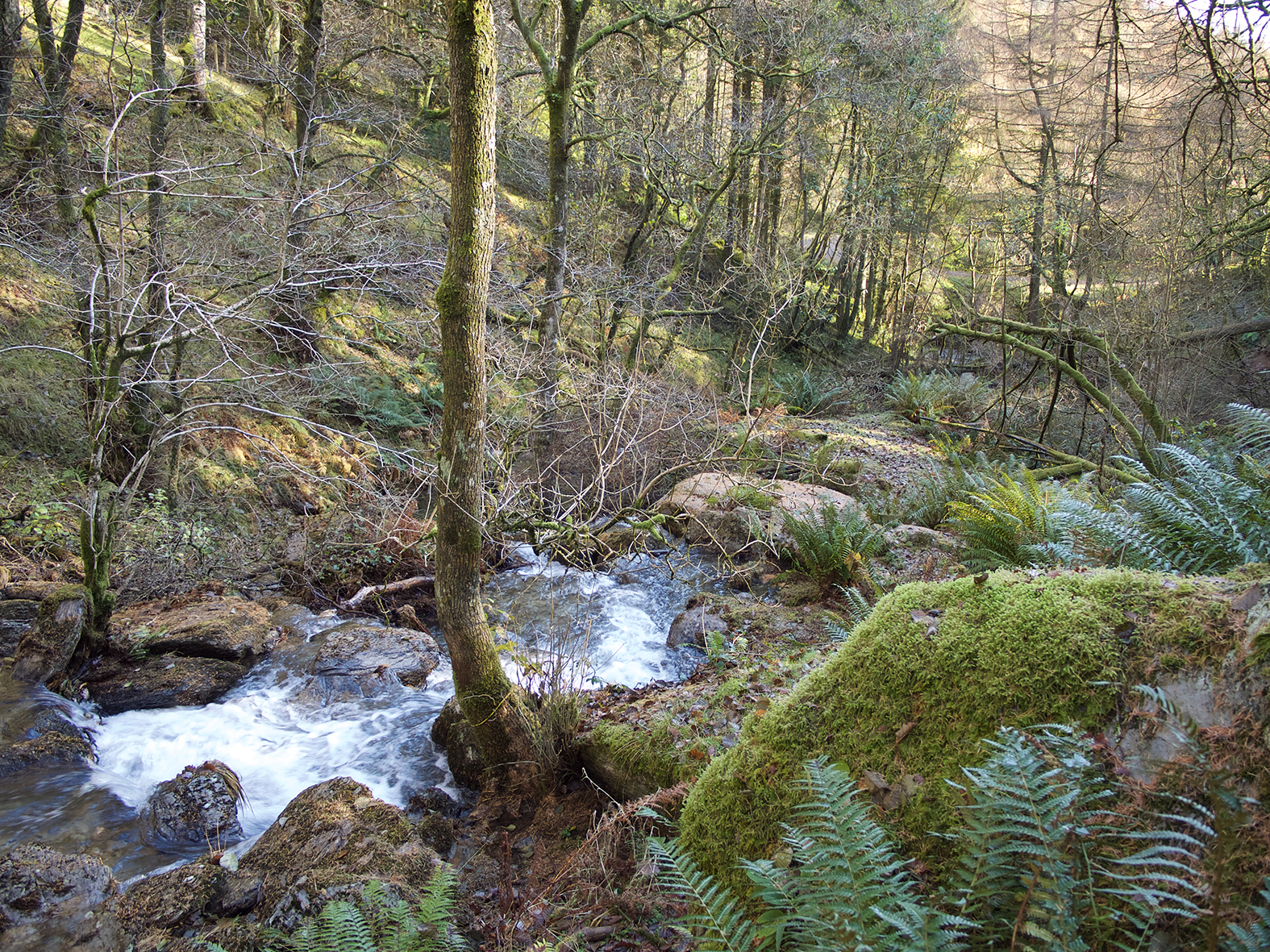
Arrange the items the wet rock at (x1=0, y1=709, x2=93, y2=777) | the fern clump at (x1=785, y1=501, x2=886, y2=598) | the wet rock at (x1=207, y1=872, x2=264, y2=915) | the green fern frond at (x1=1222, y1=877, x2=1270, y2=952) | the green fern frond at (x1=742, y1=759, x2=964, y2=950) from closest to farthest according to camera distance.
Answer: the green fern frond at (x1=1222, y1=877, x2=1270, y2=952) < the green fern frond at (x1=742, y1=759, x2=964, y2=950) < the wet rock at (x1=207, y1=872, x2=264, y2=915) < the wet rock at (x1=0, y1=709, x2=93, y2=777) < the fern clump at (x1=785, y1=501, x2=886, y2=598)

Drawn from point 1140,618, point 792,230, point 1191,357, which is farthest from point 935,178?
point 1140,618

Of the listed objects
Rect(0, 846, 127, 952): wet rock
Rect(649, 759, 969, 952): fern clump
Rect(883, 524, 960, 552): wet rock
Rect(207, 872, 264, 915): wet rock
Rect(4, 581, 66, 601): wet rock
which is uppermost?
Rect(649, 759, 969, 952): fern clump

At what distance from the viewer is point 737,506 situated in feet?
25.2

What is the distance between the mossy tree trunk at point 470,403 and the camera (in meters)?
3.19

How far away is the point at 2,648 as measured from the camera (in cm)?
534

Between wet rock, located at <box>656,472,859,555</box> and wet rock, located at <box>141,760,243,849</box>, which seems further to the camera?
wet rock, located at <box>656,472,859,555</box>

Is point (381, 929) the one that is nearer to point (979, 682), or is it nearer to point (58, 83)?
point (979, 682)

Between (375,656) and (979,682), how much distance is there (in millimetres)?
5355

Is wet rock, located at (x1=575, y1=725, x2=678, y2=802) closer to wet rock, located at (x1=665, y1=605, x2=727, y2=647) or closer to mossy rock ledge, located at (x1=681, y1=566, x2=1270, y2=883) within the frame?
mossy rock ledge, located at (x1=681, y1=566, x2=1270, y2=883)

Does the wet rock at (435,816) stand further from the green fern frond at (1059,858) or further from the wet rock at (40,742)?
the green fern frond at (1059,858)

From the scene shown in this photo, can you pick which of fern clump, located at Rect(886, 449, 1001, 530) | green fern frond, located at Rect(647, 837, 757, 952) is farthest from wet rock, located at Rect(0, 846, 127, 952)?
fern clump, located at Rect(886, 449, 1001, 530)

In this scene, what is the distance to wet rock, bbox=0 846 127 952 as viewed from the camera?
289 centimetres

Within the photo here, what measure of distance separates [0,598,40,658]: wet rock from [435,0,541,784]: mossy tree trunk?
13.2 ft

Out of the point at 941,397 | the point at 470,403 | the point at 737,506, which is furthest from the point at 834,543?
the point at 941,397
